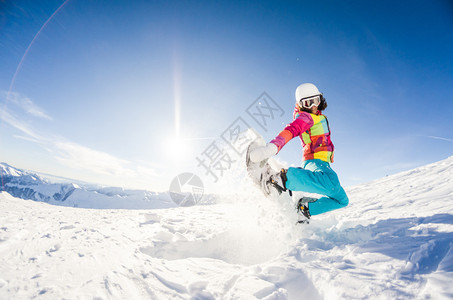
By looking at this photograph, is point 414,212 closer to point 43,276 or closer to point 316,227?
point 316,227

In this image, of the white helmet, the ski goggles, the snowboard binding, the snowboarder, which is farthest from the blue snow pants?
the white helmet

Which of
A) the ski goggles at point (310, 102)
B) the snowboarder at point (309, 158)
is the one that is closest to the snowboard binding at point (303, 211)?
the snowboarder at point (309, 158)

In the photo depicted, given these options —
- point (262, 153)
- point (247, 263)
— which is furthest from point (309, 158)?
point (247, 263)

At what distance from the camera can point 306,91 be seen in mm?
3150

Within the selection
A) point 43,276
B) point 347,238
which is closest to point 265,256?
point 347,238

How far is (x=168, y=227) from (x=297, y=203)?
8.93 ft

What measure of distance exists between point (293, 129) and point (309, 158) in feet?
2.17

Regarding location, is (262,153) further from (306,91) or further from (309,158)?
(306,91)

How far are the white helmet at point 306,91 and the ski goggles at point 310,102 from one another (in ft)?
0.19

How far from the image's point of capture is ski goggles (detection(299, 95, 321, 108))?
3.06 meters

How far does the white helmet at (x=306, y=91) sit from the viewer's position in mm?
3127

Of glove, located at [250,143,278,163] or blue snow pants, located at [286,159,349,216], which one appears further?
blue snow pants, located at [286,159,349,216]

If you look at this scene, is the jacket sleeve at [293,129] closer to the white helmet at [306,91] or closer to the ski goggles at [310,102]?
the ski goggles at [310,102]

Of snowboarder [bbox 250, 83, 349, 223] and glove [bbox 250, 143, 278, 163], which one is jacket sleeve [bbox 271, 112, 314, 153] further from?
glove [bbox 250, 143, 278, 163]
